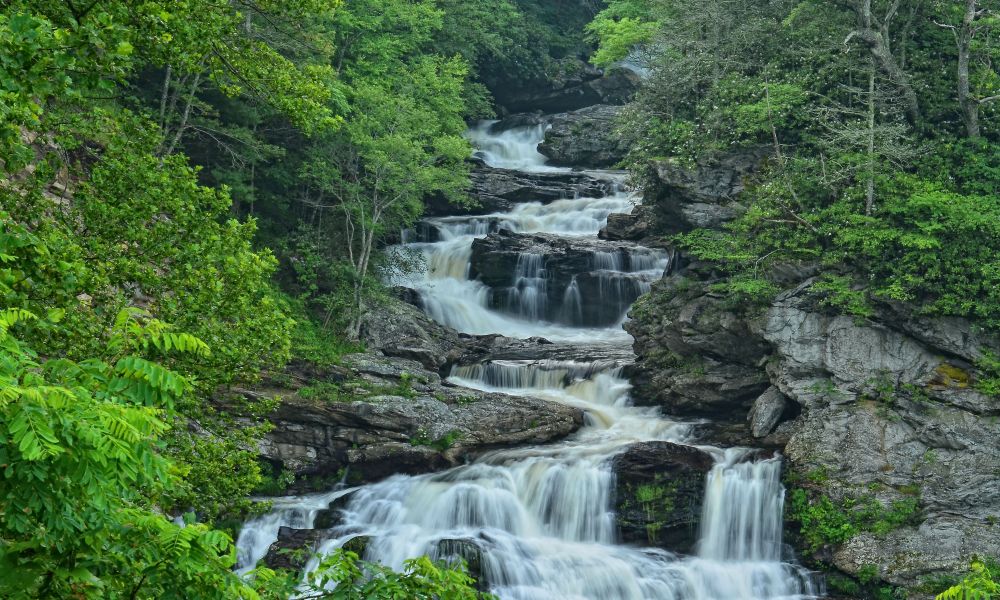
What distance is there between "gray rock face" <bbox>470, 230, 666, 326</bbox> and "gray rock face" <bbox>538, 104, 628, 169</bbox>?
476 inches

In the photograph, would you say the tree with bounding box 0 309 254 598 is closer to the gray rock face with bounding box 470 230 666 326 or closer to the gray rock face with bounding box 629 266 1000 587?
the gray rock face with bounding box 629 266 1000 587

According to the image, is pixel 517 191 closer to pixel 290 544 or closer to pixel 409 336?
pixel 409 336

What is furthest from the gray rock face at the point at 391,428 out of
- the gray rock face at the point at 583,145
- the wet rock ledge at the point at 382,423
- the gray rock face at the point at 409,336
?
the gray rock face at the point at 583,145

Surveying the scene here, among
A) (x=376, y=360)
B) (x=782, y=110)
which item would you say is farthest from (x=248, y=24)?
(x=782, y=110)

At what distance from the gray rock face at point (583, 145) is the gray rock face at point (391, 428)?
2339 cm

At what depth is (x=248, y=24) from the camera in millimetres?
23453

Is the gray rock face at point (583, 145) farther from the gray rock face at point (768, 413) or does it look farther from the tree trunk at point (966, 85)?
the gray rock face at point (768, 413)

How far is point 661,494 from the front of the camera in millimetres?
17859

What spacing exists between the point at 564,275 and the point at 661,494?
13775 millimetres

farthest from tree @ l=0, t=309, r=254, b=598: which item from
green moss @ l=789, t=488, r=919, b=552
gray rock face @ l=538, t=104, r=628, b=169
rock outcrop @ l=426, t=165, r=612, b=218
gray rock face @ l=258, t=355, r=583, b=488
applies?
gray rock face @ l=538, t=104, r=628, b=169

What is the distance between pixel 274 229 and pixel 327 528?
14.5 m

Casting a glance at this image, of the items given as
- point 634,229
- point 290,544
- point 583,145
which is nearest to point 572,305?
point 634,229

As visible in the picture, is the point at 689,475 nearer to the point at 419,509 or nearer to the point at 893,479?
the point at 893,479

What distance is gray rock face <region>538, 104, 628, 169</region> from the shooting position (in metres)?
42.8
